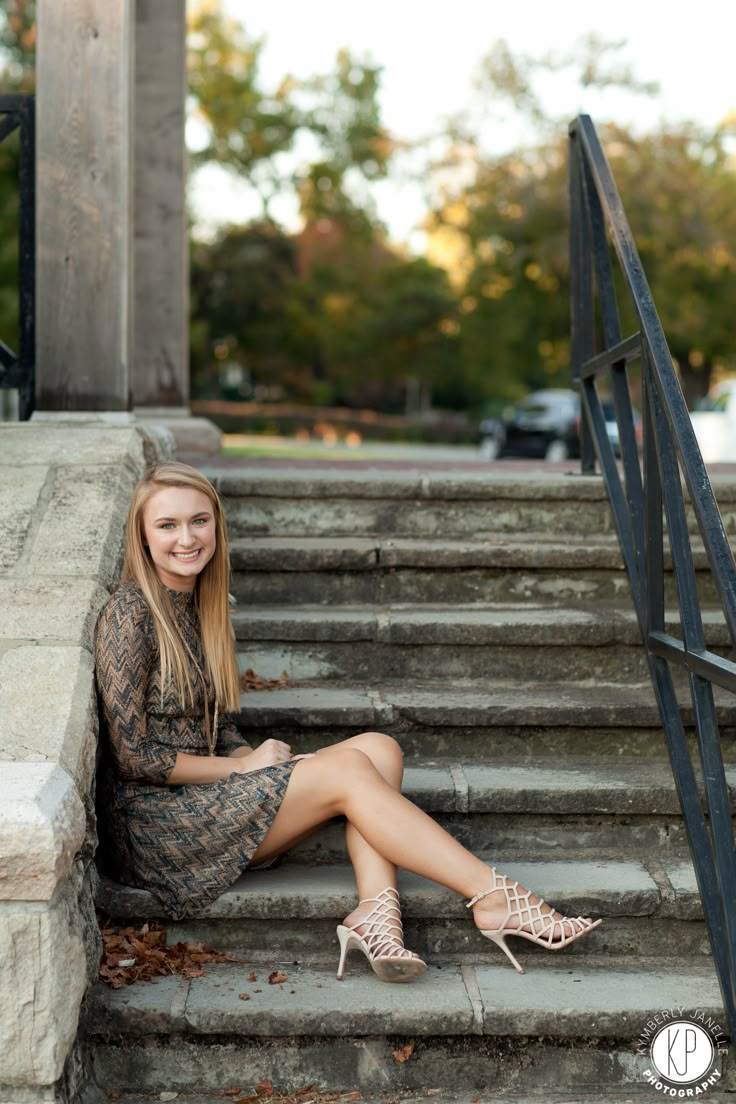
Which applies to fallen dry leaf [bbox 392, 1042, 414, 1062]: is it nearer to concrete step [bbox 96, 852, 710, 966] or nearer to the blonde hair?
concrete step [bbox 96, 852, 710, 966]

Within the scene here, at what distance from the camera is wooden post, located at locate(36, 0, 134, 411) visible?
4328 mm

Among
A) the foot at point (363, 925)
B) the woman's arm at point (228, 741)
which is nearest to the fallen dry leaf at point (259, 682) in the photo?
the woman's arm at point (228, 741)

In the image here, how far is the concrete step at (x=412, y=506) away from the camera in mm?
4578

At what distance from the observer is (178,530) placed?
3150mm

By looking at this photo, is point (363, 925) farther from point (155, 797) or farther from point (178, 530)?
point (178, 530)

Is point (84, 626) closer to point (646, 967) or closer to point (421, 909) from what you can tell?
point (421, 909)

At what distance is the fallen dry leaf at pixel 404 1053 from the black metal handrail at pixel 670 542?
2.35ft

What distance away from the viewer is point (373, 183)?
37.5m

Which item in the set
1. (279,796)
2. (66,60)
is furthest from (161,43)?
(279,796)

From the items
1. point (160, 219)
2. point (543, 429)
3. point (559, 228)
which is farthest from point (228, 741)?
point (559, 228)

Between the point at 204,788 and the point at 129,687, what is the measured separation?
315 millimetres

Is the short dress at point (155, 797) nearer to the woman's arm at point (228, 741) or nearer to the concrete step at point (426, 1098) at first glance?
the woman's arm at point (228, 741)

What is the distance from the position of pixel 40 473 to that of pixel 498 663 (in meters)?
1.52

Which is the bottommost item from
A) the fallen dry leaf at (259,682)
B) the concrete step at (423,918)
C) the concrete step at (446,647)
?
A: the concrete step at (423,918)
